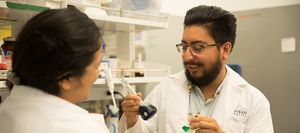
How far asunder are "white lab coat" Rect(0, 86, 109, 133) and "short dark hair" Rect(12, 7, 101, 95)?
0.03 meters

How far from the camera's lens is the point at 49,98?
2.31 ft

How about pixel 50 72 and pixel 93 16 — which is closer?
pixel 50 72

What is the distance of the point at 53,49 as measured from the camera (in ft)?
2.21

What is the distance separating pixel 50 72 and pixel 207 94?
84 cm

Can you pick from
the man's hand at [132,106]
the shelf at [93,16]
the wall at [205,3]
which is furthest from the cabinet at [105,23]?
the wall at [205,3]

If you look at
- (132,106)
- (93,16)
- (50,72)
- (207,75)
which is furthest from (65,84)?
(207,75)

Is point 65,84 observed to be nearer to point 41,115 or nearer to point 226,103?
point 41,115

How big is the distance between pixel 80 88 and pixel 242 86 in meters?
0.82

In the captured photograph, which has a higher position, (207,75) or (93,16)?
(93,16)

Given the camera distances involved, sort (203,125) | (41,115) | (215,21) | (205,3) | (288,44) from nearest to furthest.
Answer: (41,115) < (203,125) < (215,21) < (288,44) < (205,3)

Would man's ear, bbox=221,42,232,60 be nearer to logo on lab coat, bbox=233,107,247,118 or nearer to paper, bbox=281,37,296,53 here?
logo on lab coat, bbox=233,107,247,118

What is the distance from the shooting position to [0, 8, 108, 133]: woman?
0.67 m

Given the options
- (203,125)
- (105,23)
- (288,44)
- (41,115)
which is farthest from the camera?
(288,44)

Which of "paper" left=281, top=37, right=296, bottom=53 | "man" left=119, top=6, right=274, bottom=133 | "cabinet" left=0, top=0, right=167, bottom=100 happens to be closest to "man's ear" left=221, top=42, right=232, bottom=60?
"man" left=119, top=6, right=274, bottom=133
